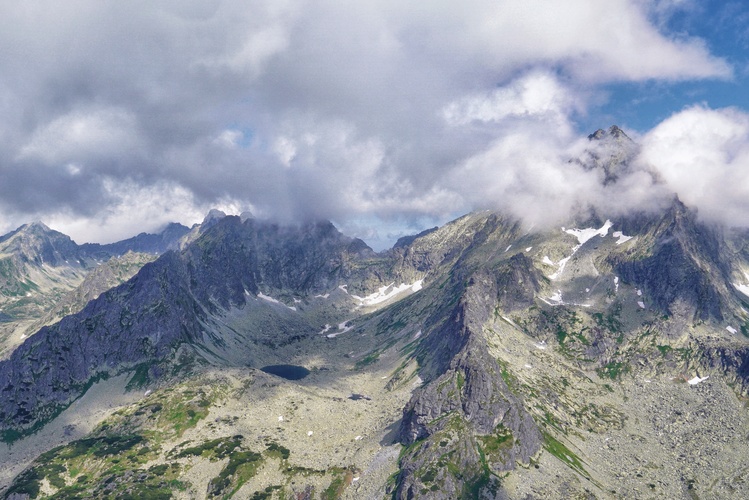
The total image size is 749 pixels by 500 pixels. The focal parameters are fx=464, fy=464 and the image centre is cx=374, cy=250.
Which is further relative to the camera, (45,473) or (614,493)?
(45,473)

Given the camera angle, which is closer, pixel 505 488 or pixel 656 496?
pixel 505 488

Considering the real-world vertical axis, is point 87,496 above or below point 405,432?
below

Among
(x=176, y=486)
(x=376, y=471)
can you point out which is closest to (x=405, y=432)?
(x=376, y=471)

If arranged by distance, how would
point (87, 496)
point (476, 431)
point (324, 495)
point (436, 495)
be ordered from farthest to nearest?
point (476, 431) → point (87, 496) → point (324, 495) → point (436, 495)

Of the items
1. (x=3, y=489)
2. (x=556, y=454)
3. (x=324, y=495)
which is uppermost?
(x=556, y=454)

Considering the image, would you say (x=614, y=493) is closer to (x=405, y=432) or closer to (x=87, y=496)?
(x=405, y=432)

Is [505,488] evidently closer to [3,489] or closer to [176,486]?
[176,486]

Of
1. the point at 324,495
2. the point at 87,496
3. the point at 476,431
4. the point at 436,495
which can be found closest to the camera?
the point at 436,495

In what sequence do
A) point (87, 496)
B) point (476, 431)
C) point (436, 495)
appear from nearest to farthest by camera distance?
point (436, 495)
point (87, 496)
point (476, 431)

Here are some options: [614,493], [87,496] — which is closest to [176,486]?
[87,496]
